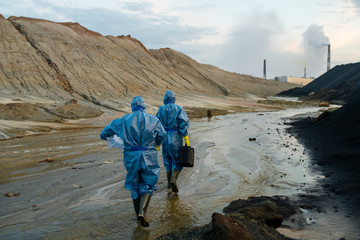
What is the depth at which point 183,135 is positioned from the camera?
21.2 ft

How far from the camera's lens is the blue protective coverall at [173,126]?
21.0 ft

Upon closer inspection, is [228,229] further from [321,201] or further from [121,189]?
[121,189]

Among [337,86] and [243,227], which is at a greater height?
[337,86]

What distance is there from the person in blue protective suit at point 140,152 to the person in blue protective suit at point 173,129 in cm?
155

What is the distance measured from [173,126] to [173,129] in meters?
0.08

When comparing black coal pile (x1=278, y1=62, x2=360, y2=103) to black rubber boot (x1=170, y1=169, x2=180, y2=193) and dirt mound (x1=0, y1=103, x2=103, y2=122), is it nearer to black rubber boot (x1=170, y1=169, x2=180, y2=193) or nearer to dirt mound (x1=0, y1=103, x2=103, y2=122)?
dirt mound (x1=0, y1=103, x2=103, y2=122)

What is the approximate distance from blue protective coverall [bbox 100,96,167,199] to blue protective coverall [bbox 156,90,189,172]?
1.56 m

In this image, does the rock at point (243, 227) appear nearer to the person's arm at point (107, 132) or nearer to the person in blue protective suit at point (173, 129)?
the person's arm at point (107, 132)

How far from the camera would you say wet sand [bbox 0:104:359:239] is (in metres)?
4.59

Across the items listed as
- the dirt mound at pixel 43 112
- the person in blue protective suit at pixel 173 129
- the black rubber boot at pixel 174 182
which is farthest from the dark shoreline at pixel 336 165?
the dirt mound at pixel 43 112

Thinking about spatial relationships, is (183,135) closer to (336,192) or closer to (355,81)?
(336,192)

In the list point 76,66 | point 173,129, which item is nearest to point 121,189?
point 173,129

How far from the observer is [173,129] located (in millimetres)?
6473

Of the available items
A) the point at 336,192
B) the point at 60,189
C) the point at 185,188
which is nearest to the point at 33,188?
the point at 60,189
